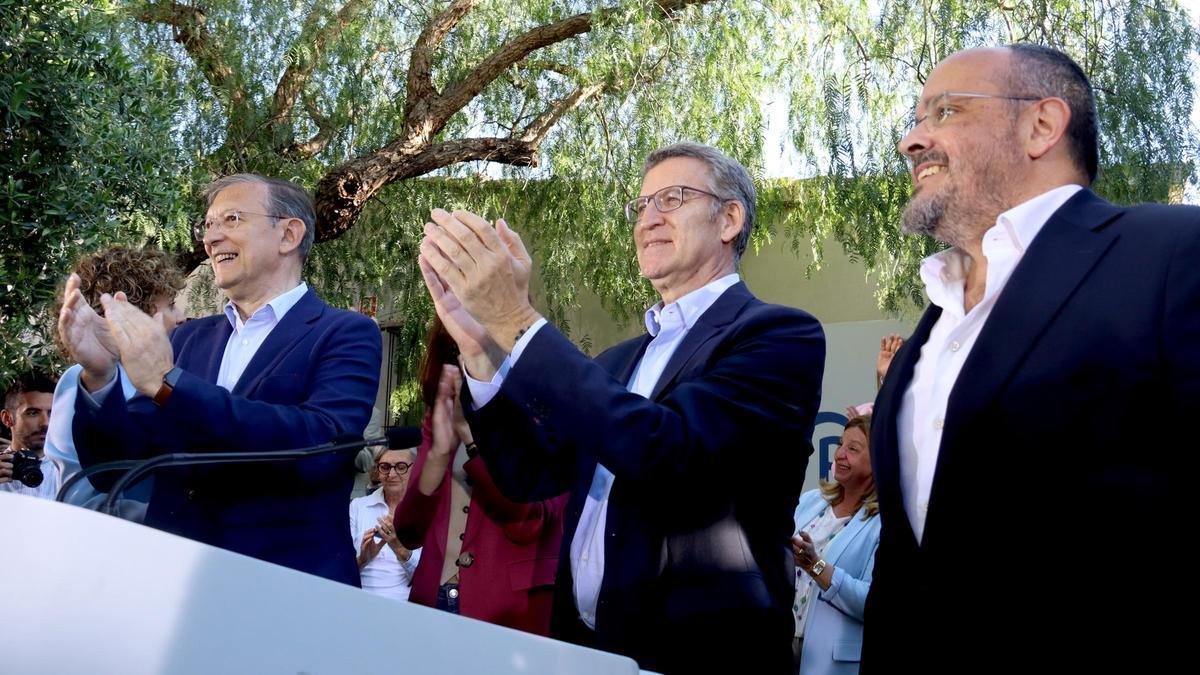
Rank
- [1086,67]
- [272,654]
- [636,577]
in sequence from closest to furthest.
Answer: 1. [272,654]
2. [636,577]
3. [1086,67]

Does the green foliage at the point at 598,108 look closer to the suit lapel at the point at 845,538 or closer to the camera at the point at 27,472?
the camera at the point at 27,472

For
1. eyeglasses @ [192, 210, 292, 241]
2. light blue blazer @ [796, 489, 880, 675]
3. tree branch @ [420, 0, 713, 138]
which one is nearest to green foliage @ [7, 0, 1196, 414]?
tree branch @ [420, 0, 713, 138]

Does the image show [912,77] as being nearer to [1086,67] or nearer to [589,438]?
[1086,67]

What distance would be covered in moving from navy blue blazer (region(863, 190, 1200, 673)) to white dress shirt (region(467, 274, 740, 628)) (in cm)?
83

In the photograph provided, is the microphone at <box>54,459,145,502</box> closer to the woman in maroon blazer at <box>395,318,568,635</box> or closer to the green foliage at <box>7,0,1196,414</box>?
the woman in maroon blazer at <box>395,318,568,635</box>

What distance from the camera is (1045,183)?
2.21 meters

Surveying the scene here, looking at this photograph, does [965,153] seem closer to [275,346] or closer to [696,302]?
[696,302]

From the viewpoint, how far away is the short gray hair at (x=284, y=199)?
3.41 meters

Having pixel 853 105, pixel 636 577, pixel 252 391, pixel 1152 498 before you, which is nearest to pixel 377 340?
pixel 252 391

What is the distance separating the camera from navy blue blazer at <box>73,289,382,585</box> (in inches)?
110

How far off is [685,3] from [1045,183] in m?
7.82

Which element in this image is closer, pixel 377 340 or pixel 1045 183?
pixel 1045 183

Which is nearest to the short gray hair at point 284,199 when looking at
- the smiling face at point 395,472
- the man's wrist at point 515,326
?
the man's wrist at point 515,326

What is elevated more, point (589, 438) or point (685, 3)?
point (685, 3)
